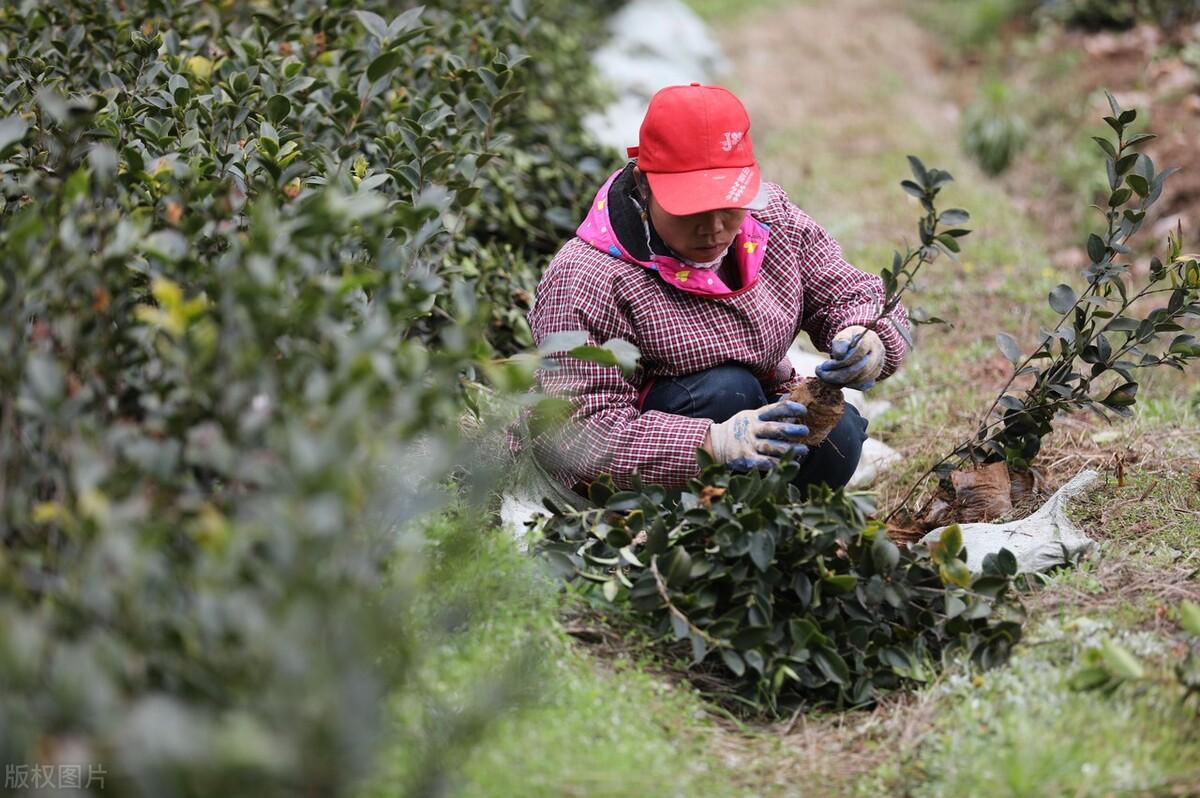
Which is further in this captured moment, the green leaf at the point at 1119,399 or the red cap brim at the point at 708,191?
the green leaf at the point at 1119,399

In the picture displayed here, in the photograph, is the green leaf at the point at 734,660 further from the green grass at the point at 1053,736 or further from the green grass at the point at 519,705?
the green grass at the point at 1053,736

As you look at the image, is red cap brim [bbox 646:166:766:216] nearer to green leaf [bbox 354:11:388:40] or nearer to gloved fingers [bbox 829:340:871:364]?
gloved fingers [bbox 829:340:871:364]

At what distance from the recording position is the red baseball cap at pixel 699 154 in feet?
8.69

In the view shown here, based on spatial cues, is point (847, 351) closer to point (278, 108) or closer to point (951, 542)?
point (951, 542)

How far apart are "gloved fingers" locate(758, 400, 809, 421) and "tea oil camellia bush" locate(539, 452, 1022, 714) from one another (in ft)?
0.62

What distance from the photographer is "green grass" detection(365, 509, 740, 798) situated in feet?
5.93

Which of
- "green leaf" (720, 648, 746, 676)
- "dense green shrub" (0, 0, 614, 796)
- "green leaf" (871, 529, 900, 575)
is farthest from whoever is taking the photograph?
"green leaf" (871, 529, 900, 575)

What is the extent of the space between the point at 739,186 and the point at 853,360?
1.62ft

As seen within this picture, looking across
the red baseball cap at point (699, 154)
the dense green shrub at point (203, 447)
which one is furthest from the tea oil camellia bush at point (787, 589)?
the red baseball cap at point (699, 154)

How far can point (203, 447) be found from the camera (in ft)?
5.48

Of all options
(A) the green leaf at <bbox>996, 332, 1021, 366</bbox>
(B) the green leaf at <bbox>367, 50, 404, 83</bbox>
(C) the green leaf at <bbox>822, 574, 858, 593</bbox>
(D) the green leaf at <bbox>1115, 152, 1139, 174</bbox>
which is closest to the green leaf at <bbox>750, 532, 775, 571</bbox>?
(C) the green leaf at <bbox>822, 574, 858, 593</bbox>

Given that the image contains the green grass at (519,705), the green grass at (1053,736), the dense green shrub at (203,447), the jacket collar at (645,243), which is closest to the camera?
the dense green shrub at (203,447)

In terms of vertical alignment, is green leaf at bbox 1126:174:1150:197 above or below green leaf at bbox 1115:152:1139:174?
below

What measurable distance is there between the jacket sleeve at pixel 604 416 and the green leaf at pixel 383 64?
68 centimetres
